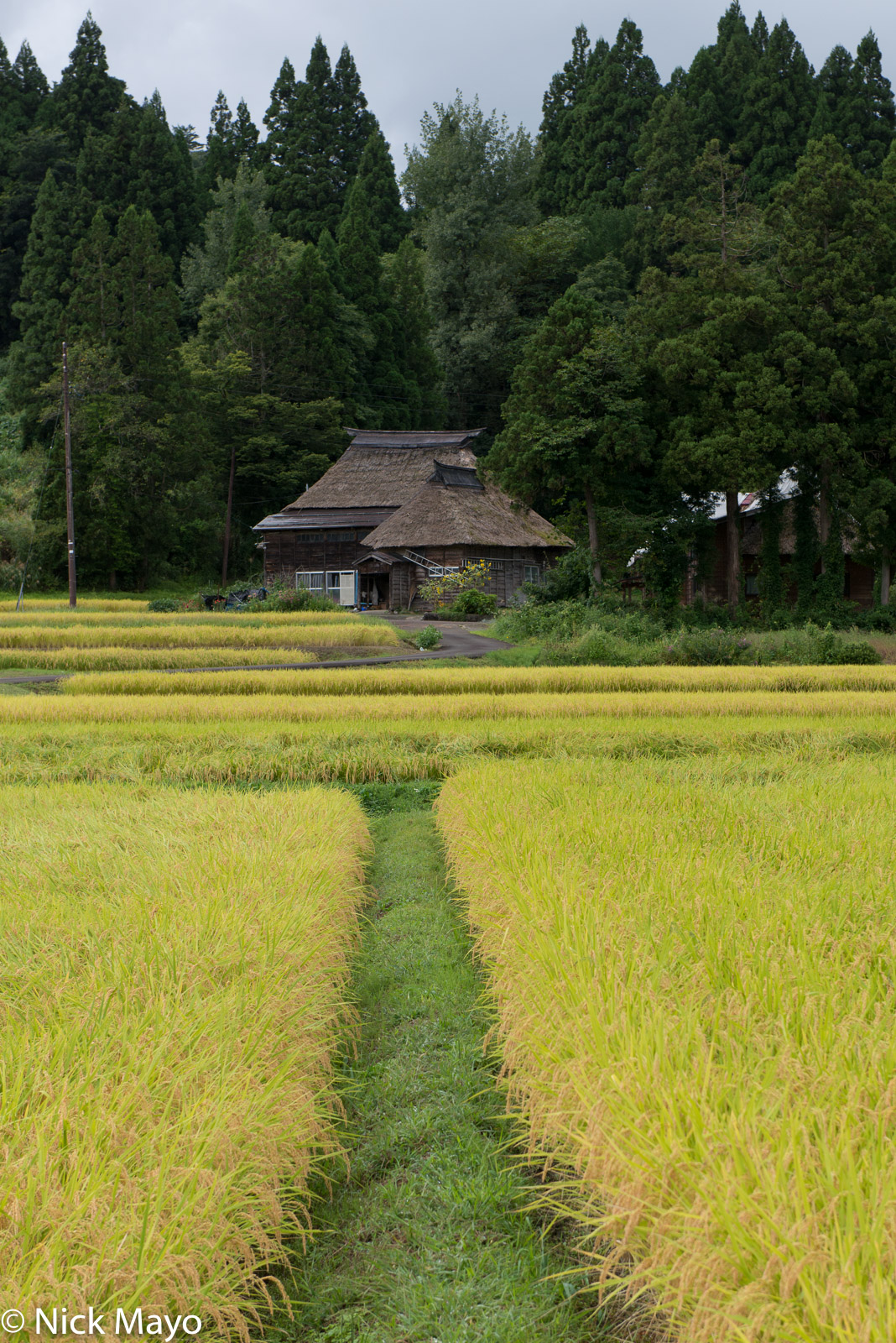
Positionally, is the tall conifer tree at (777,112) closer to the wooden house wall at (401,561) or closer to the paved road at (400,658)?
the wooden house wall at (401,561)

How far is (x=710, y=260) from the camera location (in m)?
28.1

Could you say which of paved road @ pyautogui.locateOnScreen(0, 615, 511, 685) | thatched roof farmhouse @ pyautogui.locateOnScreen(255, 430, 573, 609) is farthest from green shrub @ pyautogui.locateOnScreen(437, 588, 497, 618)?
thatched roof farmhouse @ pyautogui.locateOnScreen(255, 430, 573, 609)

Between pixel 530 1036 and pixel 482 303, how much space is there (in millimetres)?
51066

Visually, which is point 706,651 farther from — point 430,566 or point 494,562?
point 430,566

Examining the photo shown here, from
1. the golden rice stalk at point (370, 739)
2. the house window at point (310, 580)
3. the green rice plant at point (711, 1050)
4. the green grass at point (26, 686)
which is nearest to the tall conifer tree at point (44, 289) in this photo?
the house window at point (310, 580)

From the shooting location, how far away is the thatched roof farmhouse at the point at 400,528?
33750 mm

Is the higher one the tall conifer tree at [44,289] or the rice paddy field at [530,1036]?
the tall conifer tree at [44,289]

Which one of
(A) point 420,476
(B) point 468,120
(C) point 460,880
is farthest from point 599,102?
(C) point 460,880

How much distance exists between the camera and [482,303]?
161 feet

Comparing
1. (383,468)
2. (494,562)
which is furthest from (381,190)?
(494,562)

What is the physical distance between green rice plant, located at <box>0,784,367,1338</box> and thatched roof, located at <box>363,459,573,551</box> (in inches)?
1138

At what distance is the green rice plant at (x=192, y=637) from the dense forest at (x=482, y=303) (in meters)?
6.87

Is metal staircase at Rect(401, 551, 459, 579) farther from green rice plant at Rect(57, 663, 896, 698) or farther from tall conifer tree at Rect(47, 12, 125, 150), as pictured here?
tall conifer tree at Rect(47, 12, 125, 150)

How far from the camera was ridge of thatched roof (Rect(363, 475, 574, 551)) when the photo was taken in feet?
109
